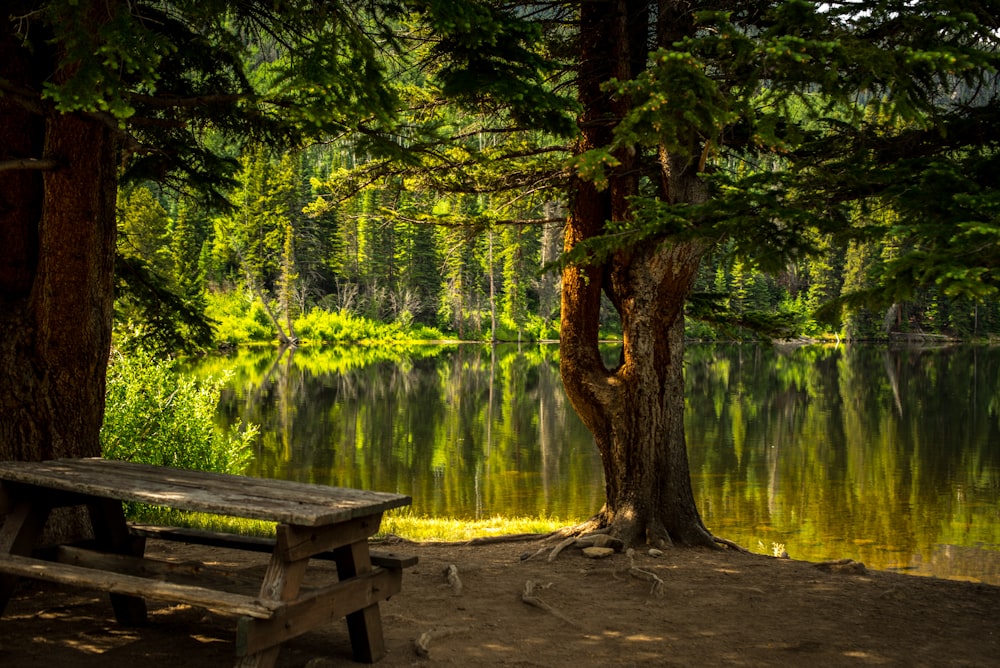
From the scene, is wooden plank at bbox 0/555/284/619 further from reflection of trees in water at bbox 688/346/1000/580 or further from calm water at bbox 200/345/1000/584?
reflection of trees in water at bbox 688/346/1000/580

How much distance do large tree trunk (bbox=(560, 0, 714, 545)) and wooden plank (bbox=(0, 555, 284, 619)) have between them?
14.3ft

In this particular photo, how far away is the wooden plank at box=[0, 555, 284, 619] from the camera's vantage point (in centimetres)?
358

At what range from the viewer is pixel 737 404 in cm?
2688

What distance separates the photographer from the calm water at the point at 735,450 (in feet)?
42.3

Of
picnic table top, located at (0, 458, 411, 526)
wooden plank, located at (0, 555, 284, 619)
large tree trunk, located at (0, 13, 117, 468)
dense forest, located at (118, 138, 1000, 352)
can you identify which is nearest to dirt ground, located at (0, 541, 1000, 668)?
wooden plank, located at (0, 555, 284, 619)

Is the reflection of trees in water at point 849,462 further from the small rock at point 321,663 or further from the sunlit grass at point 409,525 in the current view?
the small rock at point 321,663

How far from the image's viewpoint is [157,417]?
1074 cm

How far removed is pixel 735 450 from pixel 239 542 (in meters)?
15.6

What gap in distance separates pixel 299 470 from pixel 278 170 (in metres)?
34.3

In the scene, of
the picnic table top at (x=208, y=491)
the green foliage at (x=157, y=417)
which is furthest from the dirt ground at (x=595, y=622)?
the green foliage at (x=157, y=417)

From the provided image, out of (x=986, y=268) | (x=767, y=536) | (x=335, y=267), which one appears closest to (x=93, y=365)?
(x=986, y=268)

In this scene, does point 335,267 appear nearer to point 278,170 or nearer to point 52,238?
point 278,170

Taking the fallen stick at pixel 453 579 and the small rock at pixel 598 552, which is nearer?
the fallen stick at pixel 453 579

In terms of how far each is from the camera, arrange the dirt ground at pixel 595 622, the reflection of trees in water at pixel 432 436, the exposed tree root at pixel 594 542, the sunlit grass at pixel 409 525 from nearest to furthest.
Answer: the dirt ground at pixel 595 622, the exposed tree root at pixel 594 542, the sunlit grass at pixel 409 525, the reflection of trees in water at pixel 432 436
